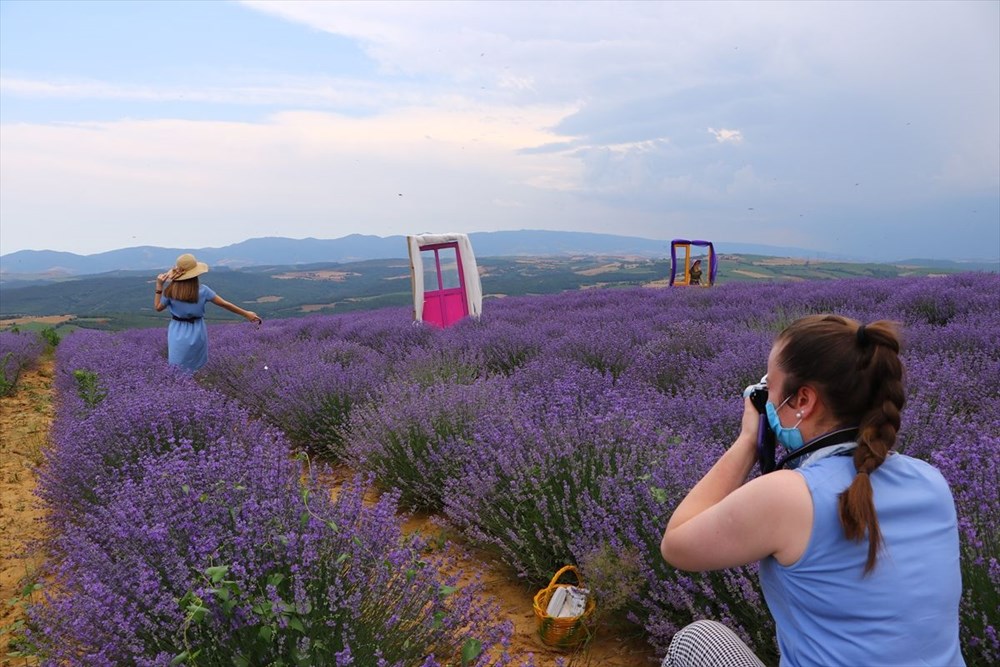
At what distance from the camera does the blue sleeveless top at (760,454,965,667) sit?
1.06m

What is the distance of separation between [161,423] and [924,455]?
342 cm

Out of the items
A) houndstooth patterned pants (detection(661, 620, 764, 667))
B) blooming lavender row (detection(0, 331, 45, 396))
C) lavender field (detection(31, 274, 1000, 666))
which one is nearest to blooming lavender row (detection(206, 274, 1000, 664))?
lavender field (detection(31, 274, 1000, 666))

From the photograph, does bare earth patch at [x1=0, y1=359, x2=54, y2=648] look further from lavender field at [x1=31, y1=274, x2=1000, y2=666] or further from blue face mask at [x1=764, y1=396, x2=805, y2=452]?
blue face mask at [x1=764, y1=396, x2=805, y2=452]

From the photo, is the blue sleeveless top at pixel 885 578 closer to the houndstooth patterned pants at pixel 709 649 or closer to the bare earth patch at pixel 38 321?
the houndstooth patterned pants at pixel 709 649

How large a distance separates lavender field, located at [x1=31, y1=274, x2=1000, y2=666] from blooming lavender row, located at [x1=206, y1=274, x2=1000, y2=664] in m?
0.01

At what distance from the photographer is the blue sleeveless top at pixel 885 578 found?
106 cm

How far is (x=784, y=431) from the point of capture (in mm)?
1222

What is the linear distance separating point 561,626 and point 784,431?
1.22 meters

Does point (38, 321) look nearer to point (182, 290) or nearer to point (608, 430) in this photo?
point (182, 290)

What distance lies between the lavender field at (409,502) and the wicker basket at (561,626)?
0.29ft

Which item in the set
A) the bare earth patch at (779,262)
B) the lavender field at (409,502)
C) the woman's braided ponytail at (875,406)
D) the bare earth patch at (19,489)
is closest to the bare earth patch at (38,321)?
the bare earth patch at (19,489)

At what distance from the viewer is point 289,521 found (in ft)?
6.17

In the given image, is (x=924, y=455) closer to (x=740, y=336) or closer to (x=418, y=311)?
(x=740, y=336)

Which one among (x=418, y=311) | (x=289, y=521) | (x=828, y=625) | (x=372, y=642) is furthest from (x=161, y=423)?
(x=418, y=311)
